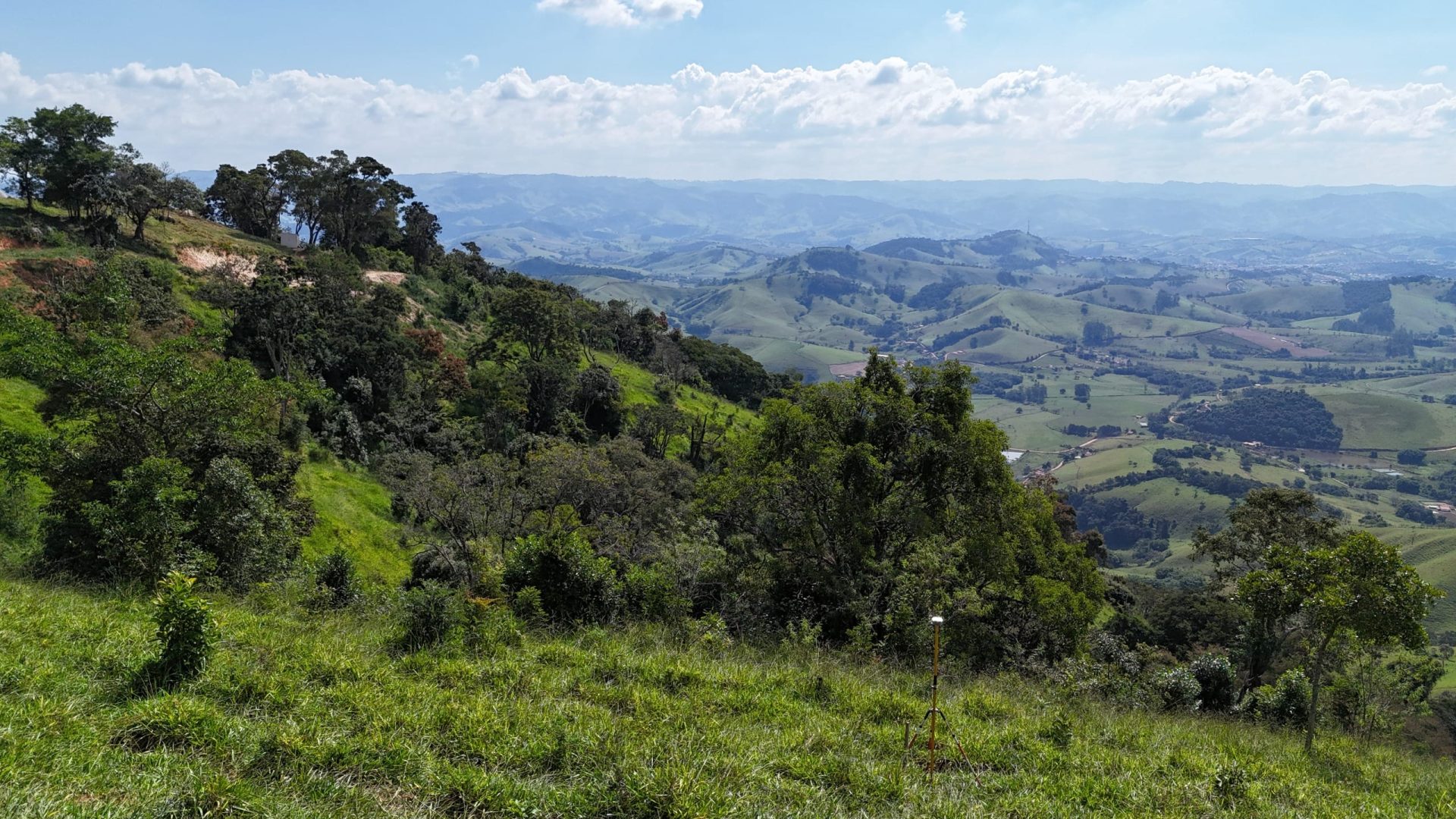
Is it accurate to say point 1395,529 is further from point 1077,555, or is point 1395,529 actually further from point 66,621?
point 66,621

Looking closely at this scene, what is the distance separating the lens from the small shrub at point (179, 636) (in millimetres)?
7484

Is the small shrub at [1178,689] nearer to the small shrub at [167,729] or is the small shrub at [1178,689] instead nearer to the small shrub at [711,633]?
the small shrub at [711,633]

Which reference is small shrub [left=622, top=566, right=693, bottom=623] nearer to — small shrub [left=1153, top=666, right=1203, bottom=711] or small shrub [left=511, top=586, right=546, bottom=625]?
small shrub [left=511, top=586, right=546, bottom=625]

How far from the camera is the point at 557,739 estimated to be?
23.3 feet

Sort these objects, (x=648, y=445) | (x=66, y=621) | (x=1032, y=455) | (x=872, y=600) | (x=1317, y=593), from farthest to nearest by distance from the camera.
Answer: (x=1032, y=455) → (x=648, y=445) → (x=872, y=600) → (x=1317, y=593) → (x=66, y=621)

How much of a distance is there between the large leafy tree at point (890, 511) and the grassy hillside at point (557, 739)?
563 cm

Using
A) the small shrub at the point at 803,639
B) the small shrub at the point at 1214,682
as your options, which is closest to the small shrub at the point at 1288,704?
the small shrub at the point at 1214,682

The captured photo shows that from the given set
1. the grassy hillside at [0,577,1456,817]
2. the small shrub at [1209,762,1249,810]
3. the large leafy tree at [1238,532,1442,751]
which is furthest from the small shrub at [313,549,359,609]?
the large leafy tree at [1238,532,1442,751]

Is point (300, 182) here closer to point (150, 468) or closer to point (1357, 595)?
point (150, 468)

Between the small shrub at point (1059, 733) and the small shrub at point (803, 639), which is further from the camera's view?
the small shrub at point (803, 639)

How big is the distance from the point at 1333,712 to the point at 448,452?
37754 millimetres

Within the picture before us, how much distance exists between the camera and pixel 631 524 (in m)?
31.5

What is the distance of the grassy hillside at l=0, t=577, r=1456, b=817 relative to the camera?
588cm

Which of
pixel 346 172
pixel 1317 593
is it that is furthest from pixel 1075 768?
pixel 346 172
